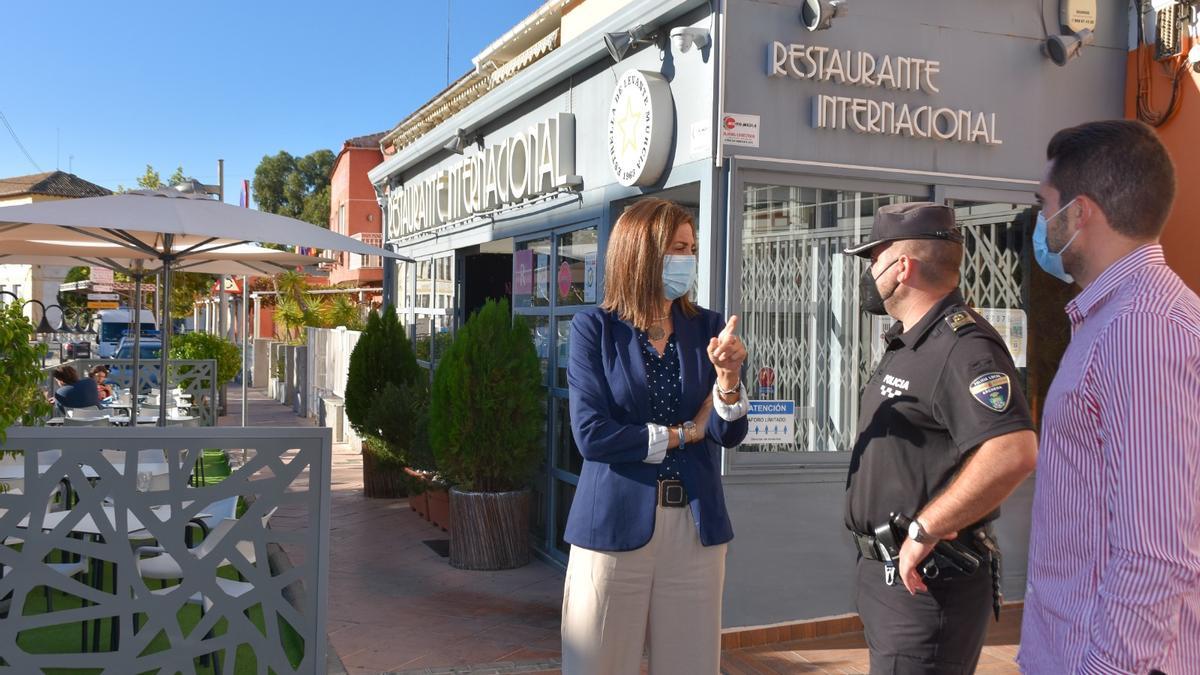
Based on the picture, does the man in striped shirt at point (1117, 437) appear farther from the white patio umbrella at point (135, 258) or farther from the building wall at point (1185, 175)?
the white patio umbrella at point (135, 258)

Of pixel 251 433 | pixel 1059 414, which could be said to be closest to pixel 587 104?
pixel 251 433

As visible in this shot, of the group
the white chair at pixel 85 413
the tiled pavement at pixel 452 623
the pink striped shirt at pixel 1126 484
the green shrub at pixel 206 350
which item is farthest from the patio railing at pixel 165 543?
the green shrub at pixel 206 350

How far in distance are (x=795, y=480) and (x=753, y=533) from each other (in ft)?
1.13

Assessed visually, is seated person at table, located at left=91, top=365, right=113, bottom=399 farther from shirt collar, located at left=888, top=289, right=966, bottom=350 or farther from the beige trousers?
shirt collar, located at left=888, top=289, right=966, bottom=350

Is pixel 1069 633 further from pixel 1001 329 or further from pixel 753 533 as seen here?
pixel 1001 329

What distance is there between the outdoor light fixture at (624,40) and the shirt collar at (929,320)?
10.9 ft

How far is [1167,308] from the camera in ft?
5.39

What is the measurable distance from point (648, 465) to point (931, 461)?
0.73 m

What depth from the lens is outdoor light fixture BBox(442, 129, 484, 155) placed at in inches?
328

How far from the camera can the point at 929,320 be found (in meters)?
2.53

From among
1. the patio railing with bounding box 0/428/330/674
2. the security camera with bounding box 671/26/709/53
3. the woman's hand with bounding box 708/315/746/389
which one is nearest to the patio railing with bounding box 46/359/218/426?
the patio railing with bounding box 0/428/330/674

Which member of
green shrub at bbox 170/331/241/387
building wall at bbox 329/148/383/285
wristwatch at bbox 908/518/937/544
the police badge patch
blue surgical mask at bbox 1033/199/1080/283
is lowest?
wristwatch at bbox 908/518/937/544

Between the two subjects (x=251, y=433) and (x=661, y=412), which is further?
(x=251, y=433)

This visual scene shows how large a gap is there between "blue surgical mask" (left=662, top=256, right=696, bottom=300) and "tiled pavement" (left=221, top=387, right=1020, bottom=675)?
247cm
